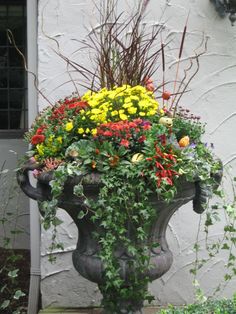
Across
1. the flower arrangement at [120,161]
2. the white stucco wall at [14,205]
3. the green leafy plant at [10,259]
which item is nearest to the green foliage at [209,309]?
the flower arrangement at [120,161]

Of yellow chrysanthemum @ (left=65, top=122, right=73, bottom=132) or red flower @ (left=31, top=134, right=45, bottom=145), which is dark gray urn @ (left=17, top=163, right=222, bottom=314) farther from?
yellow chrysanthemum @ (left=65, top=122, right=73, bottom=132)

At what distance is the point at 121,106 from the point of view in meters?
3.69

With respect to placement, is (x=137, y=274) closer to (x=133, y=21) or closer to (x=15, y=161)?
(x=133, y=21)

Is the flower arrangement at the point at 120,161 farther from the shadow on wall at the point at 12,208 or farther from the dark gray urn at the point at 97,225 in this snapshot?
the shadow on wall at the point at 12,208

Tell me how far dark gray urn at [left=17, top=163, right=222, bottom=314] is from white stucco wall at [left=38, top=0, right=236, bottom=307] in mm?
987

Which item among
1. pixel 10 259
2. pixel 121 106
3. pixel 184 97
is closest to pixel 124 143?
pixel 121 106

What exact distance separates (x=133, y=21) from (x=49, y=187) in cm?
154

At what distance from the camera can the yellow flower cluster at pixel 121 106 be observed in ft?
11.9

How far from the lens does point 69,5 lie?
4652 millimetres

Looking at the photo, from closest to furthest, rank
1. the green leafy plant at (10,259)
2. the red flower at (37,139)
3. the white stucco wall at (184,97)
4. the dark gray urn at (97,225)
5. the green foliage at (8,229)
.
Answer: the dark gray urn at (97,225), the red flower at (37,139), the white stucco wall at (184,97), the green leafy plant at (10,259), the green foliage at (8,229)

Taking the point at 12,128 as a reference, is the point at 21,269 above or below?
below

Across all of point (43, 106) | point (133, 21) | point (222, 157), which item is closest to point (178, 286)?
point (222, 157)

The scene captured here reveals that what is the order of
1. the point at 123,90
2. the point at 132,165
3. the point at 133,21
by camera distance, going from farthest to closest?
the point at 133,21
the point at 123,90
the point at 132,165

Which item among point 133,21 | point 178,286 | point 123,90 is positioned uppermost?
point 133,21
